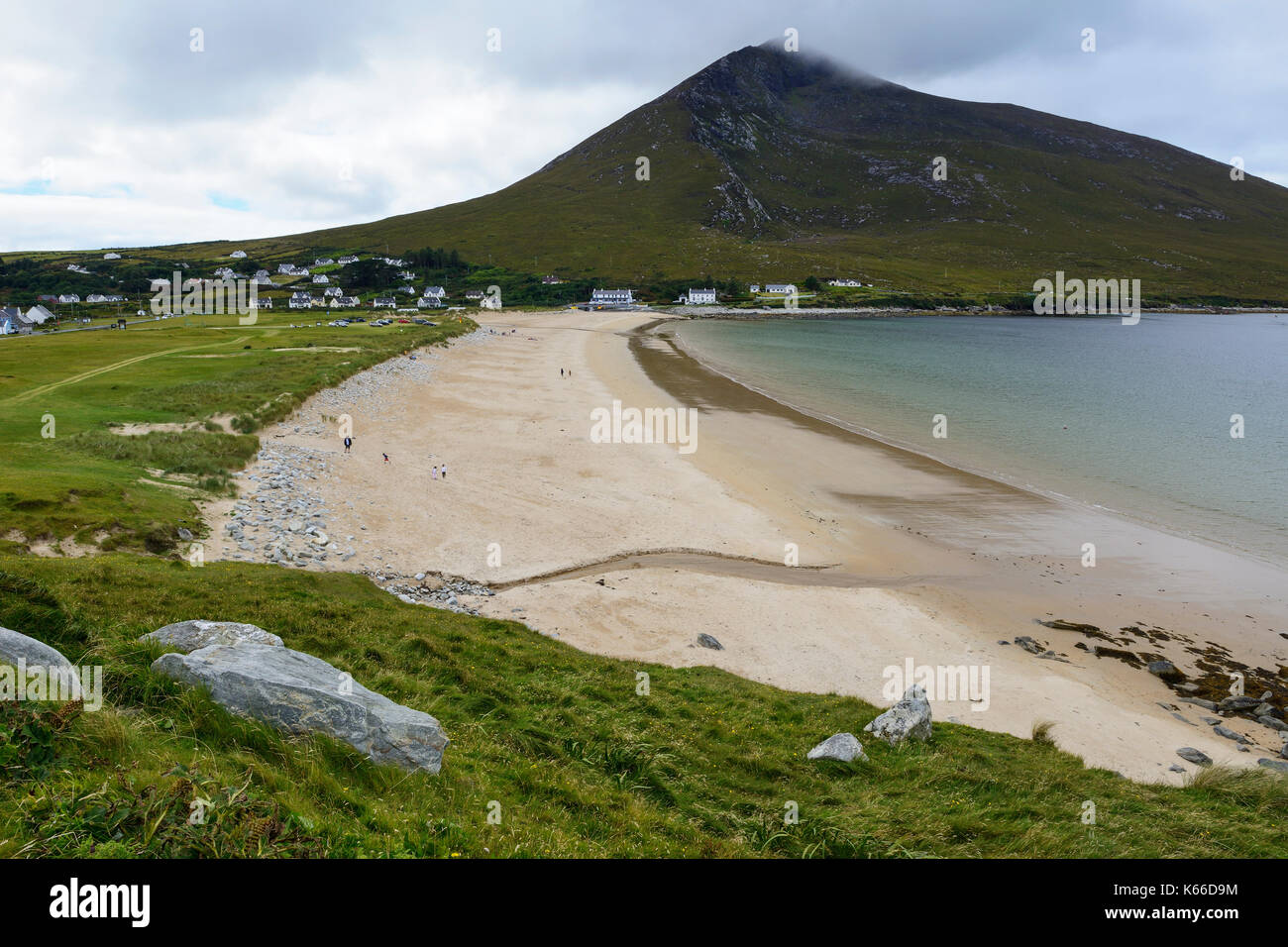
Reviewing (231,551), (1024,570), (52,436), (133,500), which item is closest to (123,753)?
(231,551)

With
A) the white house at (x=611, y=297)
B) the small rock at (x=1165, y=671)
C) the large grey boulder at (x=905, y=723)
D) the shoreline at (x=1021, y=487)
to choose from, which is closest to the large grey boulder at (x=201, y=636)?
the large grey boulder at (x=905, y=723)

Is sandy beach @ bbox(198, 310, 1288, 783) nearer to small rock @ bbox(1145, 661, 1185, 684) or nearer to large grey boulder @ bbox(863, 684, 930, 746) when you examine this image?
small rock @ bbox(1145, 661, 1185, 684)

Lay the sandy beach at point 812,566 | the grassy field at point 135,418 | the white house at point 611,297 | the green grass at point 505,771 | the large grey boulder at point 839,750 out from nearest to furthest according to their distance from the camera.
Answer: the green grass at point 505,771, the large grey boulder at point 839,750, the sandy beach at point 812,566, the grassy field at point 135,418, the white house at point 611,297

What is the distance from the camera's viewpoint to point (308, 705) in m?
8.05

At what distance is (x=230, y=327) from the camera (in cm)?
9769

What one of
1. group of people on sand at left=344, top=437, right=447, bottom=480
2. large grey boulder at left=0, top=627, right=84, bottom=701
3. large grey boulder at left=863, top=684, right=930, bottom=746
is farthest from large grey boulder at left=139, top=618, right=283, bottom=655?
group of people on sand at left=344, top=437, right=447, bottom=480

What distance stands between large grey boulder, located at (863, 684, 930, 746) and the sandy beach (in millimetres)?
3196

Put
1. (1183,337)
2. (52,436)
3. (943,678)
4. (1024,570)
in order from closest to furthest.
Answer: (943,678)
(1024,570)
(52,436)
(1183,337)

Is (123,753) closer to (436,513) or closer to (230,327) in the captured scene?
(436,513)

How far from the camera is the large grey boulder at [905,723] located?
504 inches

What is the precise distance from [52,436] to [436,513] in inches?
755

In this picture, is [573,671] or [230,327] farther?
[230,327]

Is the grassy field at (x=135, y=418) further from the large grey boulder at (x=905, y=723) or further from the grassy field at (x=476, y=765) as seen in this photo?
the large grey boulder at (x=905, y=723)

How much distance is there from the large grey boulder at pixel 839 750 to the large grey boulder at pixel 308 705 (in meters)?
6.96
